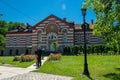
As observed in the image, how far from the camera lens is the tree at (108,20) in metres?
16.1

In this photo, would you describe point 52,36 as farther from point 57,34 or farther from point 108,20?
point 108,20

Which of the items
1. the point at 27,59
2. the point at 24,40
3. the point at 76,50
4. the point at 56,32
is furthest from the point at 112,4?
the point at 24,40

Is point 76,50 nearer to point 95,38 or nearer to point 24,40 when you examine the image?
point 95,38

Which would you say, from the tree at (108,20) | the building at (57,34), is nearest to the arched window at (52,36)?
the building at (57,34)

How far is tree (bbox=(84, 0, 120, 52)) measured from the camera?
633 inches

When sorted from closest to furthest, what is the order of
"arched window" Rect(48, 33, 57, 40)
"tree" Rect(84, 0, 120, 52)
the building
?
"tree" Rect(84, 0, 120, 52) < the building < "arched window" Rect(48, 33, 57, 40)

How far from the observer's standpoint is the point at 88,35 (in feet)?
197

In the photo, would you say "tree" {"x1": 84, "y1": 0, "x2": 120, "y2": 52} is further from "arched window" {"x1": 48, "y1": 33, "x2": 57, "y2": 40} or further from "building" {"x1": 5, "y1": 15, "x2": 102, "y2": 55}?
"arched window" {"x1": 48, "y1": 33, "x2": 57, "y2": 40}

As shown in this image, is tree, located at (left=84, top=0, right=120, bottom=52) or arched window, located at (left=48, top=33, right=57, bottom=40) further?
→ arched window, located at (left=48, top=33, right=57, bottom=40)

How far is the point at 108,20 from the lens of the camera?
16.7m

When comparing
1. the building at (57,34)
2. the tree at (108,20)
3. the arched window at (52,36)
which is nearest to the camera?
the tree at (108,20)

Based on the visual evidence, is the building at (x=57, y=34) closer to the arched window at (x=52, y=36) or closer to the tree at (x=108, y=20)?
the arched window at (x=52, y=36)

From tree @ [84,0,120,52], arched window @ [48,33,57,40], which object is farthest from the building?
tree @ [84,0,120,52]

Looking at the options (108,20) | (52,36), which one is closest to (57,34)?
(52,36)
